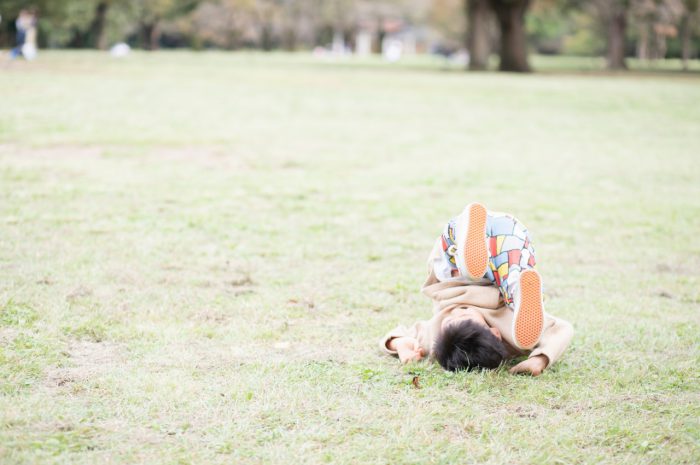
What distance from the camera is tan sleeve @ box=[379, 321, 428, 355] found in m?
4.43

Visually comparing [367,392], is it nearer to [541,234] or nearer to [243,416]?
[243,416]

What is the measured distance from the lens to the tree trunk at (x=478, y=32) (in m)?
33.8

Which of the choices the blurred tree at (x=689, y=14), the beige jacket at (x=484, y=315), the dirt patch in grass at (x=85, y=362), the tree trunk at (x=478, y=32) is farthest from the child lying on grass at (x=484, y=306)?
the blurred tree at (x=689, y=14)

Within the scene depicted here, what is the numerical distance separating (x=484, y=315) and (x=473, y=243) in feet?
1.49

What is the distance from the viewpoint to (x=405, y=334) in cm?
454

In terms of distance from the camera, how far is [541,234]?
7.46 m

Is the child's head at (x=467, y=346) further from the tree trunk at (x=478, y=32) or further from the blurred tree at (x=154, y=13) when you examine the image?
the blurred tree at (x=154, y=13)

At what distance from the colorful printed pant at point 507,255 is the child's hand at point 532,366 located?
305 millimetres

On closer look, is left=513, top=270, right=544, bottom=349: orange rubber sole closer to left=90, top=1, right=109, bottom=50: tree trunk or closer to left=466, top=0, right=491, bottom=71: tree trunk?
left=466, top=0, right=491, bottom=71: tree trunk

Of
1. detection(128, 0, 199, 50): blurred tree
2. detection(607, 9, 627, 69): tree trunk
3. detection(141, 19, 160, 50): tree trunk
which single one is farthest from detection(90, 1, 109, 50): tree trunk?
detection(607, 9, 627, 69): tree trunk

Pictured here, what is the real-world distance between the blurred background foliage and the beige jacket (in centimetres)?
2988

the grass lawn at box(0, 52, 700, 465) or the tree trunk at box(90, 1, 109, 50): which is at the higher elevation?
the tree trunk at box(90, 1, 109, 50)

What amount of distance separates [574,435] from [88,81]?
61.9 ft

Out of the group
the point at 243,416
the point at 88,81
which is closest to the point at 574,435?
the point at 243,416
